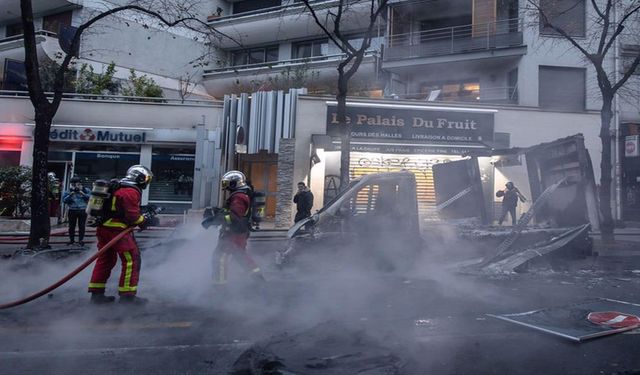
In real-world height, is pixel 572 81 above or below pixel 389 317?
above

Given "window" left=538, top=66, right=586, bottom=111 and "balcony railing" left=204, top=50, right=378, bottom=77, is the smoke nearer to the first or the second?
"window" left=538, top=66, right=586, bottom=111

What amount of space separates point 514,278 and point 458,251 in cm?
83

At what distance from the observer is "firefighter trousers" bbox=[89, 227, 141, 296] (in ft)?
14.7

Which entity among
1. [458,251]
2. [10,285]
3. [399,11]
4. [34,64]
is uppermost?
[399,11]

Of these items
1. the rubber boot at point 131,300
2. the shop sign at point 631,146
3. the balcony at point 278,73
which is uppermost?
the balcony at point 278,73

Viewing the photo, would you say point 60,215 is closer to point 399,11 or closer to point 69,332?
point 69,332

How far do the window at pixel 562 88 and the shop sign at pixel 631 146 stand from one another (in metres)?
1.60

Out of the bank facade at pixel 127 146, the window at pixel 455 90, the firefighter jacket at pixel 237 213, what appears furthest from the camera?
the window at pixel 455 90

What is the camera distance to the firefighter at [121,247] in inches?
177

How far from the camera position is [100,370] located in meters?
2.93

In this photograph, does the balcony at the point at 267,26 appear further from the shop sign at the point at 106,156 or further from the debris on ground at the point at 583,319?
the debris on ground at the point at 583,319

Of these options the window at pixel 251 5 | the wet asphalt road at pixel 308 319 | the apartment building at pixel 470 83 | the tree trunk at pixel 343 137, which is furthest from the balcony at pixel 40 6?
the wet asphalt road at pixel 308 319

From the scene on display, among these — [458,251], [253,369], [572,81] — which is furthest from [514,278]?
[572,81]

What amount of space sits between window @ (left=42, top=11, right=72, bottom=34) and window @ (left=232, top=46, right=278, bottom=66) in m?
6.65
